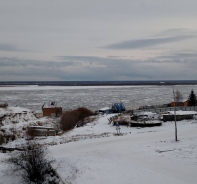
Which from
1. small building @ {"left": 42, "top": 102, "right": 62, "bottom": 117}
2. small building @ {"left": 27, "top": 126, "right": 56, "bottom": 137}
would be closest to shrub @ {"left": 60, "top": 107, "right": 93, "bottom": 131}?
small building @ {"left": 27, "top": 126, "right": 56, "bottom": 137}

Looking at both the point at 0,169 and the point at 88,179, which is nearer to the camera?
the point at 88,179

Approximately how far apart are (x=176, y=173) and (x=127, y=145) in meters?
7.21

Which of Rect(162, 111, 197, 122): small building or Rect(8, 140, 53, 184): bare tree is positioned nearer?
Rect(8, 140, 53, 184): bare tree

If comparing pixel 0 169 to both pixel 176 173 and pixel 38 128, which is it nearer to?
Answer: pixel 176 173

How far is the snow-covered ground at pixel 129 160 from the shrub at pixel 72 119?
14813mm

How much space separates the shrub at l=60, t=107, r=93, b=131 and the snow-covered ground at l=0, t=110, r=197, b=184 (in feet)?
48.6

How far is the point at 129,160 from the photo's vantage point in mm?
19562

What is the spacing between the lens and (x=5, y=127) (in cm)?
3850

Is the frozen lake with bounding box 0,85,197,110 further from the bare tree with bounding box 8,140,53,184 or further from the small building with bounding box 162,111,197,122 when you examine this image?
the bare tree with bounding box 8,140,53,184

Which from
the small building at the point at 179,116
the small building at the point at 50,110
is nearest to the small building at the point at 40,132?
the small building at the point at 179,116

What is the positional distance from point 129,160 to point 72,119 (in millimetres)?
24645

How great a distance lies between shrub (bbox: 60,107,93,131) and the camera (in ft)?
137

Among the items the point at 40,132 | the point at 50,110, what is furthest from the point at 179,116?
the point at 50,110

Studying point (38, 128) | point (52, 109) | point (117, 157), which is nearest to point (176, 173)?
point (117, 157)
